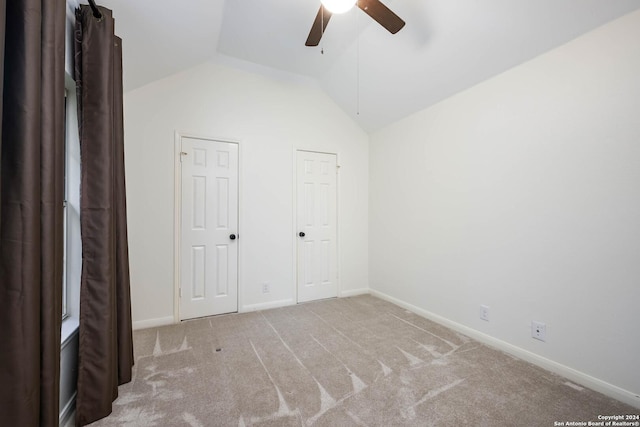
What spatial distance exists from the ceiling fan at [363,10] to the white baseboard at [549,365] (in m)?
2.67

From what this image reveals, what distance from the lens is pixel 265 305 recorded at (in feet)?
10.6

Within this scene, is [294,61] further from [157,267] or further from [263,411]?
[263,411]

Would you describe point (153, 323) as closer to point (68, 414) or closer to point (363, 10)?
point (68, 414)

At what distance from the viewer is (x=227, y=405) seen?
162 cm

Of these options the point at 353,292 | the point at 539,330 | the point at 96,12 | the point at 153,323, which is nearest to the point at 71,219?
the point at 96,12

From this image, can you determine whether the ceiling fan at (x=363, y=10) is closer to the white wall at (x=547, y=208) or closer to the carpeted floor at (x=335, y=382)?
the white wall at (x=547, y=208)

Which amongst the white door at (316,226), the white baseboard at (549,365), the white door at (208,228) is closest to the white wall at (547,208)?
the white baseboard at (549,365)

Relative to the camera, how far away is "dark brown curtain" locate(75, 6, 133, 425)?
1.47 m

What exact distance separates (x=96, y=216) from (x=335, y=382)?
1825mm

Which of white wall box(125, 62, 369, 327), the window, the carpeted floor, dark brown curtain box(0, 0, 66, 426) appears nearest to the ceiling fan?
dark brown curtain box(0, 0, 66, 426)

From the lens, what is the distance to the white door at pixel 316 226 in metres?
3.51

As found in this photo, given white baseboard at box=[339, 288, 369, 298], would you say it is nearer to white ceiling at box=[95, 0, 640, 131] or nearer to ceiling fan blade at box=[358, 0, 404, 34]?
white ceiling at box=[95, 0, 640, 131]

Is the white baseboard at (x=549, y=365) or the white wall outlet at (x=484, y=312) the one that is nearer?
the white baseboard at (x=549, y=365)

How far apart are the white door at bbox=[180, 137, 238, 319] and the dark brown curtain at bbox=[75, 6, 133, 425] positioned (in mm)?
1320
